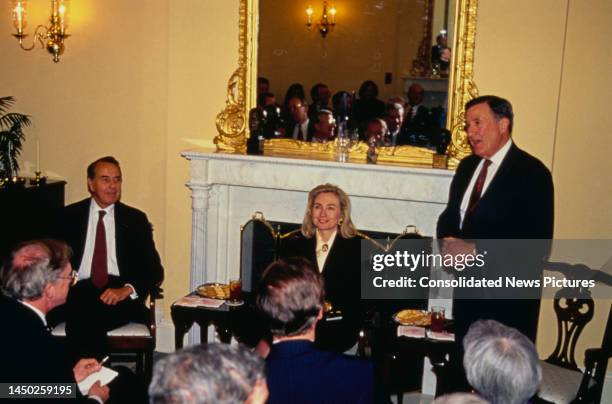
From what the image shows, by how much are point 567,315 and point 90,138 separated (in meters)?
3.57

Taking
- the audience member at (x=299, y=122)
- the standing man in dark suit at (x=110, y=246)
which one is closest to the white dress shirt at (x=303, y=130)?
the audience member at (x=299, y=122)

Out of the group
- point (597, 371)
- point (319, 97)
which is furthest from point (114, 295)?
point (597, 371)

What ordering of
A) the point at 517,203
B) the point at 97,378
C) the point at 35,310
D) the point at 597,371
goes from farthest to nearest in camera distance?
the point at 597,371, the point at 517,203, the point at 97,378, the point at 35,310

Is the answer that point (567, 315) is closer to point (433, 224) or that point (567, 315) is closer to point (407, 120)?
point (433, 224)

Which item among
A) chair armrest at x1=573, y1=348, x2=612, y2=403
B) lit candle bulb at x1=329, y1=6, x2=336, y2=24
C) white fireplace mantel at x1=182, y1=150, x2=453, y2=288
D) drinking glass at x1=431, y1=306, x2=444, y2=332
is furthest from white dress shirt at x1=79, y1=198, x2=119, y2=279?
chair armrest at x1=573, y1=348, x2=612, y2=403

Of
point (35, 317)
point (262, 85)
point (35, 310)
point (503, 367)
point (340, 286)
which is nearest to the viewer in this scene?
point (503, 367)

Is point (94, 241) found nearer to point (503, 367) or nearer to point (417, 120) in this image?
point (417, 120)

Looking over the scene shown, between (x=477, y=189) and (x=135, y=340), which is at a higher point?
(x=477, y=189)

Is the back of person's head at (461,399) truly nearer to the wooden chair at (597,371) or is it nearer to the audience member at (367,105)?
the wooden chair at (597,371)

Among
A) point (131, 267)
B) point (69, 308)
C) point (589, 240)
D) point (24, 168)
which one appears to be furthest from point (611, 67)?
point (24, 168)

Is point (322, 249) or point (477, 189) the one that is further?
point (322, 249)

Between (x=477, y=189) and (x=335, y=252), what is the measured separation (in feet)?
3.14

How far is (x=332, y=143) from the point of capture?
482 centimetres

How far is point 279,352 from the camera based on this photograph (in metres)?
2.30
